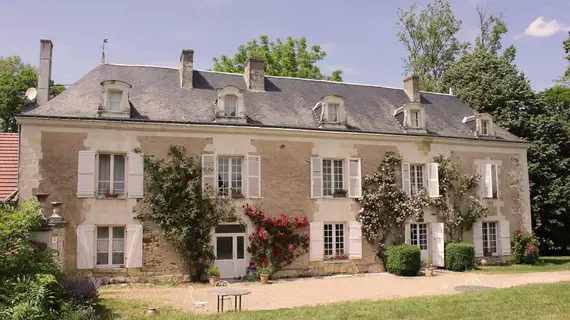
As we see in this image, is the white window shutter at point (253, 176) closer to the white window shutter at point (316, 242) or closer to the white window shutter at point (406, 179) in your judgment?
the white window shutter at point (316, 242)

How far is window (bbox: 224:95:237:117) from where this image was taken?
48.8 feet

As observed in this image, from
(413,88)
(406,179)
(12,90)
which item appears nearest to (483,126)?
(413,88)

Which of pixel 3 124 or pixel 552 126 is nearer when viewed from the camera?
pixel 552 126

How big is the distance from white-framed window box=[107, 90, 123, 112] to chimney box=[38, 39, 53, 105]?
2.05 metres

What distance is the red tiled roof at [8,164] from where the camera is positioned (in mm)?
14229

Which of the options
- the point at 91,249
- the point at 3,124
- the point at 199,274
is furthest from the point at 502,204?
the point at 3,124

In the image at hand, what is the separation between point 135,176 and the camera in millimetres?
13578

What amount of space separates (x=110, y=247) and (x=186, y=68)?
6.32m

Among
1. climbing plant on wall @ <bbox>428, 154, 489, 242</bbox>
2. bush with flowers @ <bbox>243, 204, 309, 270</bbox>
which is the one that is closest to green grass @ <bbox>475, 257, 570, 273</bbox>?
climbing plant on wall @ <bbox>428, 154, 489, 242</bbox>

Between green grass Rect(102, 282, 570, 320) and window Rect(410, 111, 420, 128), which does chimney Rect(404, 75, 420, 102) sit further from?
green grass Rect(102, 282, 570, 320)

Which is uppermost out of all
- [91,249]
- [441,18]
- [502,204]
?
[441,18]

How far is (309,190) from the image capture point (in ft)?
49.8

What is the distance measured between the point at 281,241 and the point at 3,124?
1953 centimetres

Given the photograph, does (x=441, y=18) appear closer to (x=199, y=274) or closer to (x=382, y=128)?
(x=382, y=128)
